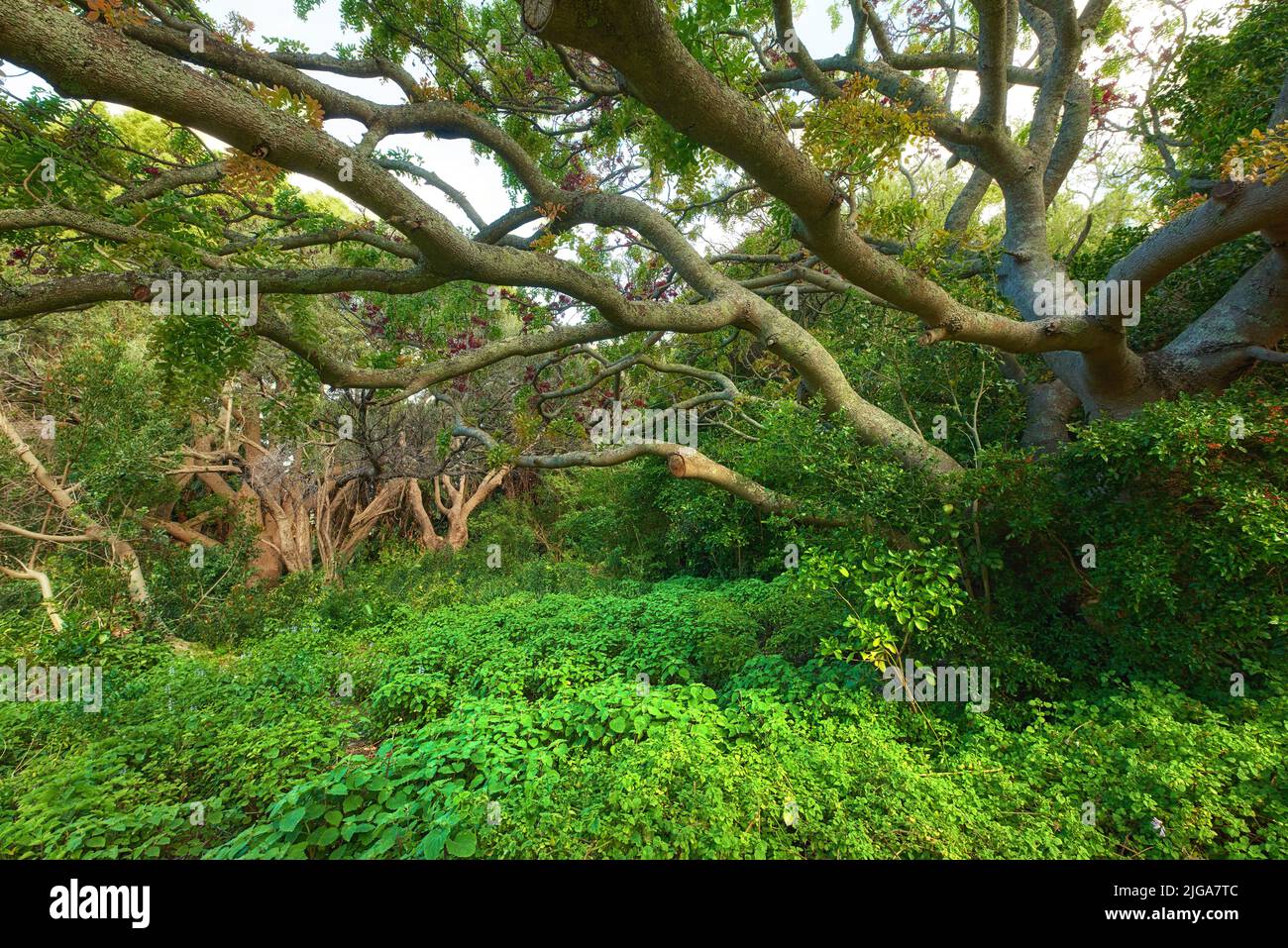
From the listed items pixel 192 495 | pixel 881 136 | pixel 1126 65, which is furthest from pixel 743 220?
pixel 192 495

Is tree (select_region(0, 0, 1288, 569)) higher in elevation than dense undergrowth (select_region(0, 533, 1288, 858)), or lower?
higher

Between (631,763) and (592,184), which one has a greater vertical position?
(592,184)

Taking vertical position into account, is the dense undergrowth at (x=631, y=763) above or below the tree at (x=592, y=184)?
below

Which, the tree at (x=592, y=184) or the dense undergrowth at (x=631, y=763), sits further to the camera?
the dense undergrowth at (x=631, y=763)

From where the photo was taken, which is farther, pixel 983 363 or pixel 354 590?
pixel 354 590

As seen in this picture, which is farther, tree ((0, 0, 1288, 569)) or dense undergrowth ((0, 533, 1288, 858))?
dense undergrowth ((0, 533, 1288, 858))

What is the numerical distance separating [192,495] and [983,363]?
1545 cm

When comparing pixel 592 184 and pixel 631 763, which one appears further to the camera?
pixel 592 184
